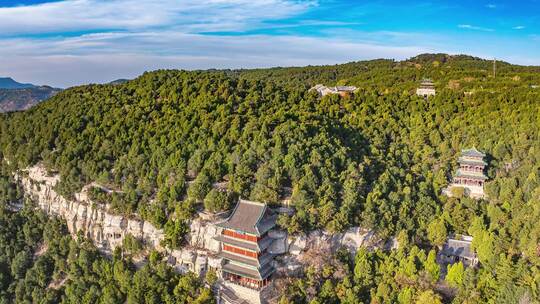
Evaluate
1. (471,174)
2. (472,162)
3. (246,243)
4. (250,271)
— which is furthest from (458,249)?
(246,243)

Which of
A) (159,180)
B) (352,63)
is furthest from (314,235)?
(352,63)

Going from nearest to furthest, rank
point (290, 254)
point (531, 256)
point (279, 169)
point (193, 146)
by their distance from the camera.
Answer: point (531, 256) < point (290, 254) < point (279, 169) < point (193, 146)

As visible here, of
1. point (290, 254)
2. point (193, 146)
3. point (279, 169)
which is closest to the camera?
point (290, 254)

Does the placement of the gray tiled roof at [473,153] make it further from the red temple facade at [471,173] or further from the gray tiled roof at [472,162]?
the gray tiled roof at [472,162]

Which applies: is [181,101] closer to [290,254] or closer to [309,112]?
[309,112]

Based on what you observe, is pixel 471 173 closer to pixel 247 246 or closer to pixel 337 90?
pixel 247 246

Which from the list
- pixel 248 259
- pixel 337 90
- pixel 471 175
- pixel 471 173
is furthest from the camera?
pixel 337 90

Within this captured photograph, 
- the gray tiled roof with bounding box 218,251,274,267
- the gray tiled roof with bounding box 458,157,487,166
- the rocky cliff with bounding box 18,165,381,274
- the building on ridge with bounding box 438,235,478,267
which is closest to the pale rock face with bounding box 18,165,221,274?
the rocky cliff with bounding box 18,165,381,274
